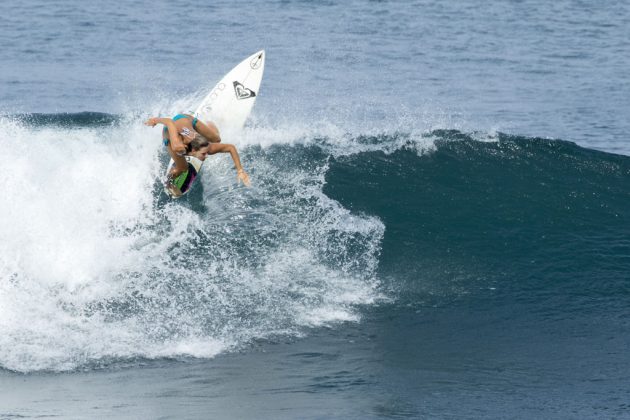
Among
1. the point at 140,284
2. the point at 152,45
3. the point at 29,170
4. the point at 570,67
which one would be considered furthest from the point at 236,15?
the point at 140,284

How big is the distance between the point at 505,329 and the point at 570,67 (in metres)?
16.2

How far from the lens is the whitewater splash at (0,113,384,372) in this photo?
9.82 m

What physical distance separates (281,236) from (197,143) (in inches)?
66.4

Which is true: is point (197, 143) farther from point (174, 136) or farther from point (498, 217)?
point (498, 217)

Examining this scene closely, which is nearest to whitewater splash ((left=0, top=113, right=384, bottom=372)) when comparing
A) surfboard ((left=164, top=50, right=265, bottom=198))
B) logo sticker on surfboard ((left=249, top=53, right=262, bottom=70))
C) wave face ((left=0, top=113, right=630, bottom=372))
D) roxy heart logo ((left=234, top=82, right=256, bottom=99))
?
wave face ((left=0, top=113, right=630, bottom=372))

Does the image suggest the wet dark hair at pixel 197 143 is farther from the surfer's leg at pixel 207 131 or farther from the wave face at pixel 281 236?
the wave face at pixel 281 236

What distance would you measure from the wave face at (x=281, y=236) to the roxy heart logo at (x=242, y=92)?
0.57 m

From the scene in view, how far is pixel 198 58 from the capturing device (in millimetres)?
24719

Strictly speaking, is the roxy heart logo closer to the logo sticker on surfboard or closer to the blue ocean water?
the logo sticker on surfboard

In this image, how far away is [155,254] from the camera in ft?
37.7

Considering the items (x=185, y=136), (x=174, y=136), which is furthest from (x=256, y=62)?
(x=174, y=136)

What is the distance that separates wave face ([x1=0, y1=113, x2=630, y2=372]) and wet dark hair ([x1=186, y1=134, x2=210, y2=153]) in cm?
113

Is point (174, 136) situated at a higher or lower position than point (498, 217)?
higher

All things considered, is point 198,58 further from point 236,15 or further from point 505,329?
point 505,329
